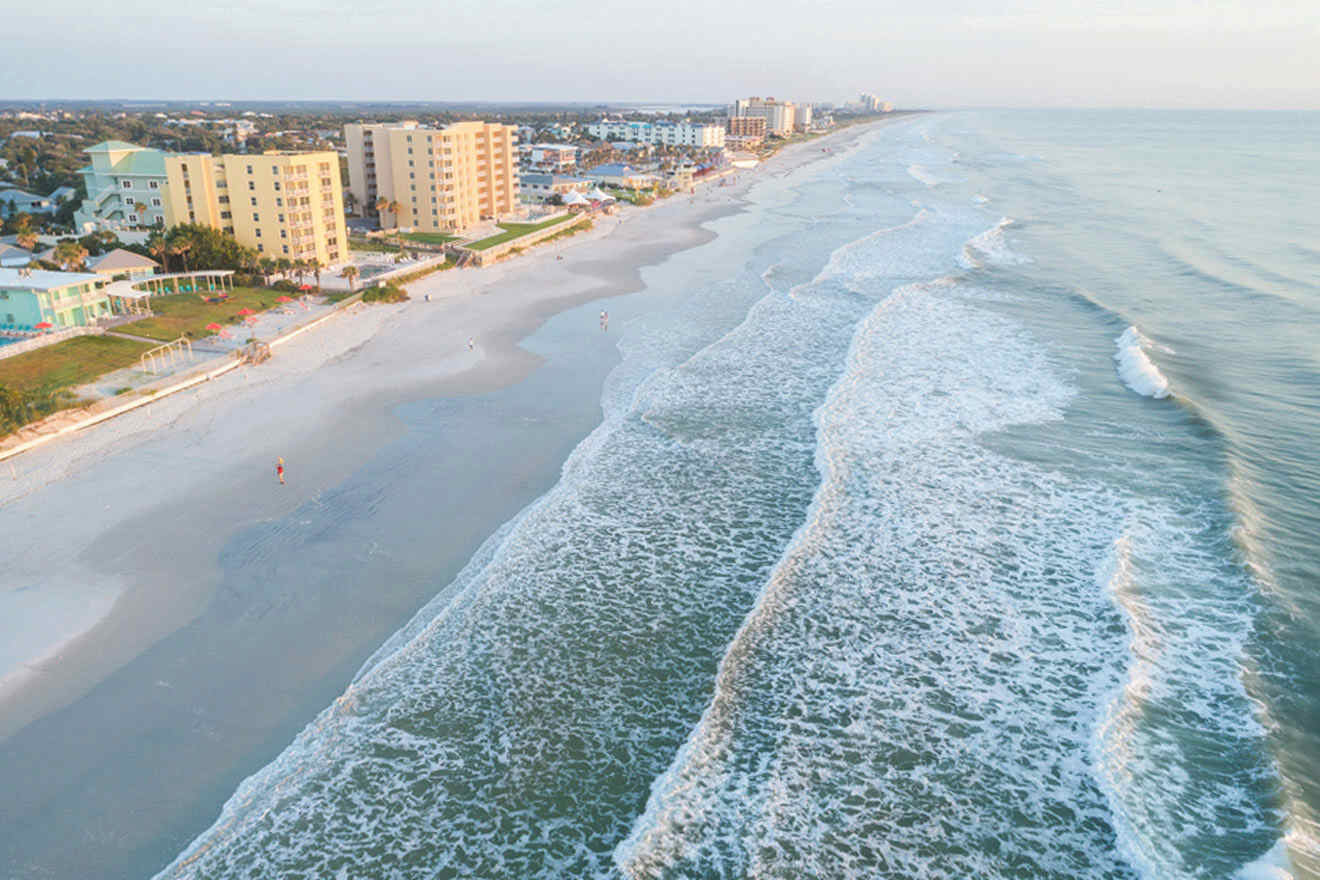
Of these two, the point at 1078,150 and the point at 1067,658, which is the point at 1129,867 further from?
the point at 1078,150

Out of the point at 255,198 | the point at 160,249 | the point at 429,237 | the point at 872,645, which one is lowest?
the point at 872,645

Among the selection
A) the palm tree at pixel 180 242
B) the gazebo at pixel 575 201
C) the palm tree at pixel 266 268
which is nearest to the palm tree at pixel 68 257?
the palm tree at pixel 180 242

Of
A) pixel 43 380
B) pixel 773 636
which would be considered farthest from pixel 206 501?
pixel 773 636

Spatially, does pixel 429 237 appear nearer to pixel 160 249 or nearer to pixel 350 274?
pixel 350 274

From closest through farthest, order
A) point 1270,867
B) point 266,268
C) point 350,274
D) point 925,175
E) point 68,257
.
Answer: point 1270,867
point 68,257
point 350,274
point 266,268
point 925,175

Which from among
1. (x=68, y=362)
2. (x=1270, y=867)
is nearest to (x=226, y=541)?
(x=68, y=362)

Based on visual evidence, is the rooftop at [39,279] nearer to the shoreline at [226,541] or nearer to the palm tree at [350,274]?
the shoreline at [226,541]
